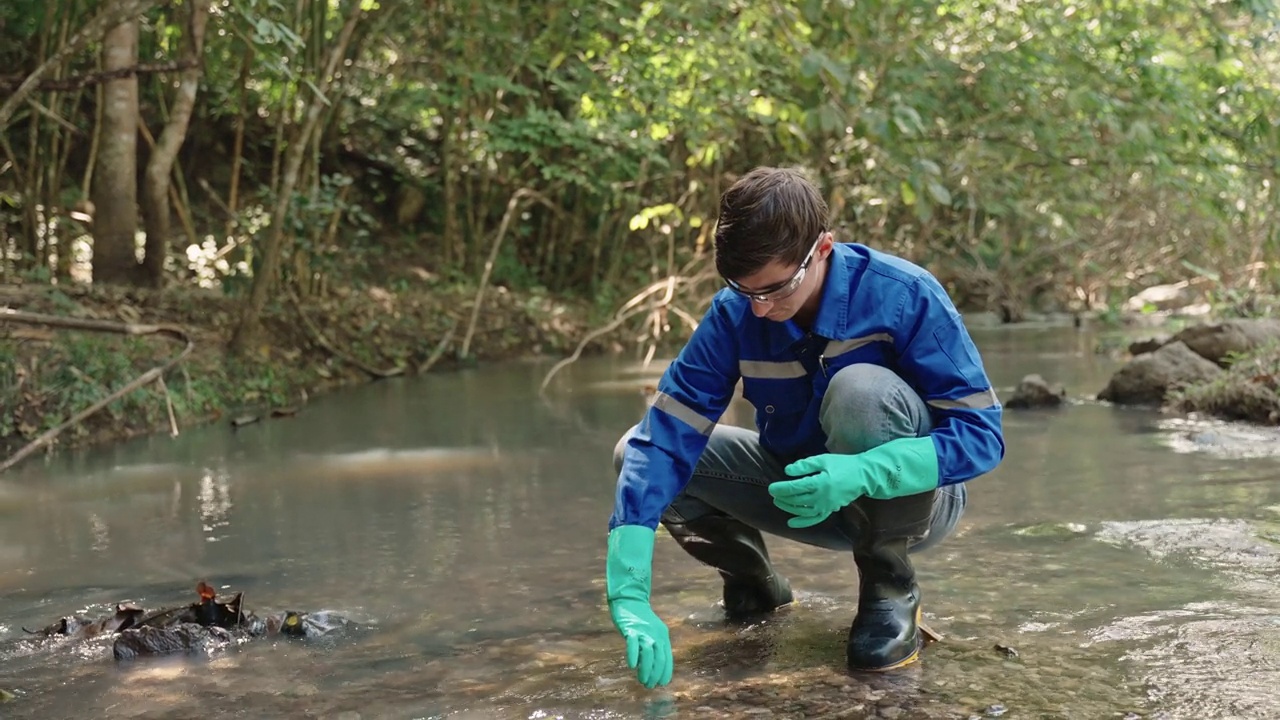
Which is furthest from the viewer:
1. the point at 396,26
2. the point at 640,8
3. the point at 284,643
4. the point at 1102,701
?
the point at 396,26

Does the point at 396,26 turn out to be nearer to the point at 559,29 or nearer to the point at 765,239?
the point at 559,29

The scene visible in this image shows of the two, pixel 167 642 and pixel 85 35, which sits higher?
pixel 85 35

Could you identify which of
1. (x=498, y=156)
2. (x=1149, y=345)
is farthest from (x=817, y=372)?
(x=498, y=156)

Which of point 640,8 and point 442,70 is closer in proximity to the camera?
point 640,8

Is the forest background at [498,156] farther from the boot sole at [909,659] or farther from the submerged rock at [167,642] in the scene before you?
the boot sole at [909,659]

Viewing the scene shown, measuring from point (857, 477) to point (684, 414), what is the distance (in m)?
0.42

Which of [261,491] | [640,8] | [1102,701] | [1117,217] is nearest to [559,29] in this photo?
Result: [640,8]

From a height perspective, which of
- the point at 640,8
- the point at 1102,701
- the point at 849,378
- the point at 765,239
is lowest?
the point at 1102,701

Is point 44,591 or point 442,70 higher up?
point 442,70

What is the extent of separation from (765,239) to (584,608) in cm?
116

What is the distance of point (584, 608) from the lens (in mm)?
2994

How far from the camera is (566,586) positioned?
10.6 ft

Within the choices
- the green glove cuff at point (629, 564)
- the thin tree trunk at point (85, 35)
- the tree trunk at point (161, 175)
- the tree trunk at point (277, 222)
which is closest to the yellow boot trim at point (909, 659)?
the green glove cuff at point (629, 564)

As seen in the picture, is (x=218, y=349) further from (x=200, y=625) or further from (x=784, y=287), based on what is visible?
(x=784, y=287)
